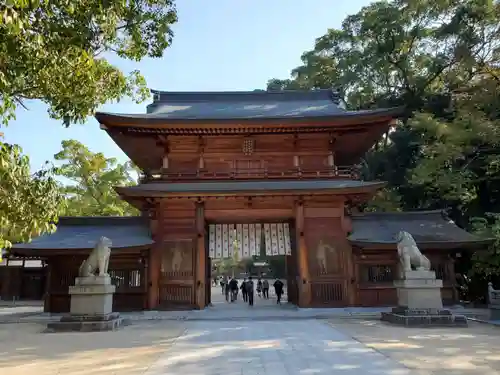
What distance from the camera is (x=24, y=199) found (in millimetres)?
6184

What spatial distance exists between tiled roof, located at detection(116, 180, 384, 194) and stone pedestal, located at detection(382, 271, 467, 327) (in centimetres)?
463

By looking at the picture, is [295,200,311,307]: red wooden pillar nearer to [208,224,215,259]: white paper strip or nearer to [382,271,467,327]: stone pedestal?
[382,271,467,327]: stone pedestal

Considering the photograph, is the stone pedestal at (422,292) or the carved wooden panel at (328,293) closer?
the stone pedestal at (422,292)

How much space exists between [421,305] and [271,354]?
6.22 meters

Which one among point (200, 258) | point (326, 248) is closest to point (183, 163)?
point (200, 258)

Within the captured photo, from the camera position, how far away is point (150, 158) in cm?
2077

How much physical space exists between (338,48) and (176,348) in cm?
3131

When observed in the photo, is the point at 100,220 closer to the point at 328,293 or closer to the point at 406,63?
the point at 328,293

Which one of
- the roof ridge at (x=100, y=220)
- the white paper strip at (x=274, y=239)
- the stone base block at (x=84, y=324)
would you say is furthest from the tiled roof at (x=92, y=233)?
the white paper strip at (x=274, y=239)

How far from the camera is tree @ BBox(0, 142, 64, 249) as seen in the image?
5.74m

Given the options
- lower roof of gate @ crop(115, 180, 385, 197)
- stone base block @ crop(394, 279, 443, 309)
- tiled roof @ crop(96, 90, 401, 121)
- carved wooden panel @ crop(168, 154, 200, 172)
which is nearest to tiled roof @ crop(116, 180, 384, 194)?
lower roof of gate @ crop(115, 180, 385, 197)

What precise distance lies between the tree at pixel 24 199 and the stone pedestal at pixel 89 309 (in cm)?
590

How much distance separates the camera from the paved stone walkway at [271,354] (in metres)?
6.44

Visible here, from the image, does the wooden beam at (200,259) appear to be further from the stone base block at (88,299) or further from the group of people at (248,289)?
the stone base block at (88,299)
